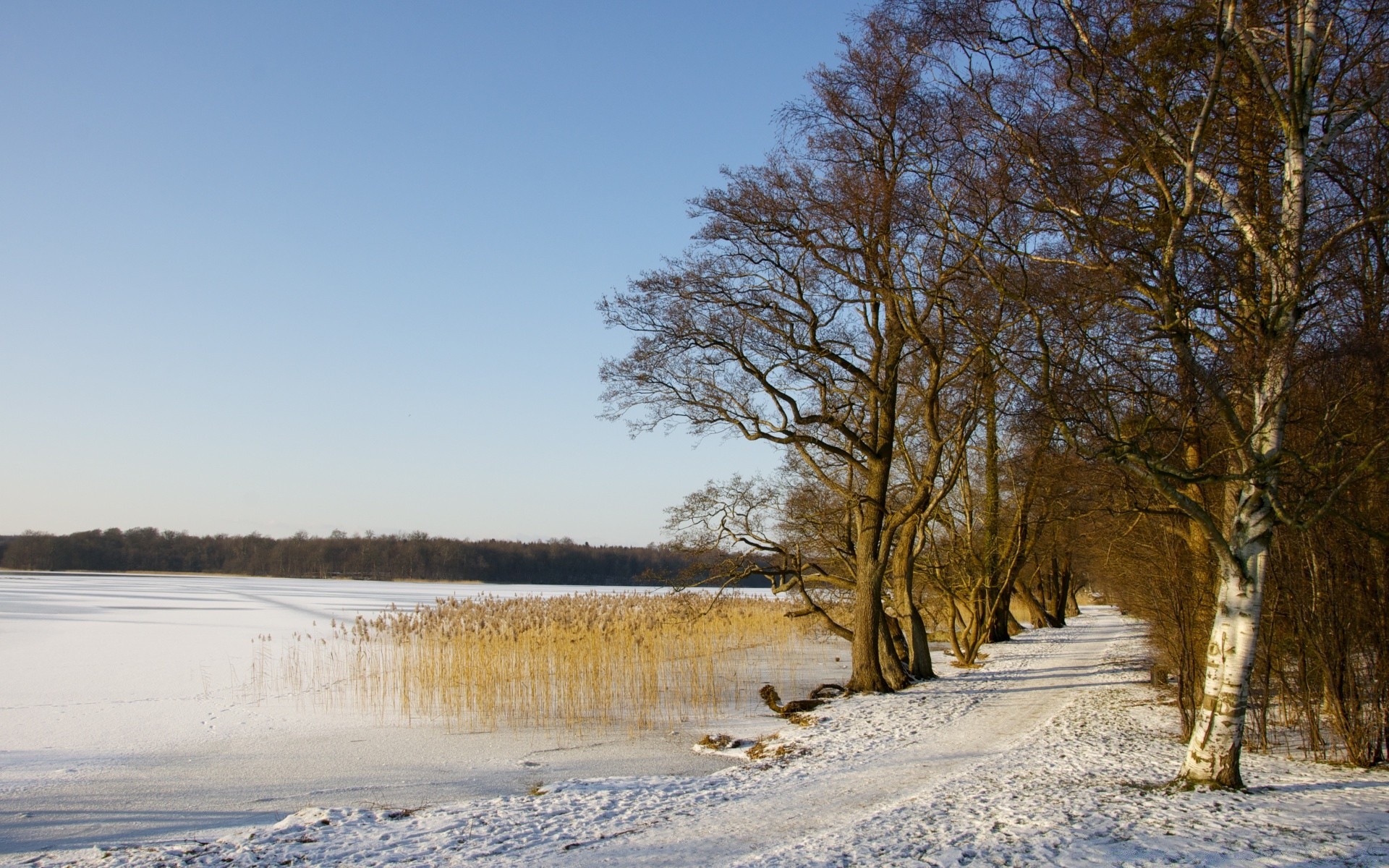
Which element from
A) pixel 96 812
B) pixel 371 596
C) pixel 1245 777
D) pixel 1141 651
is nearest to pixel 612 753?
pixel 96 812

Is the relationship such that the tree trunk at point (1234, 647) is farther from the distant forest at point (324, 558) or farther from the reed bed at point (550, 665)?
the distant forest at point (324, 558)

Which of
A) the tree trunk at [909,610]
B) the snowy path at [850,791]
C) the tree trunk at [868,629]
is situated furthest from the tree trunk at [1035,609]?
the tree trunk at [868,629]

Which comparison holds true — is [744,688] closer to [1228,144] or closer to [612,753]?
[612,753]

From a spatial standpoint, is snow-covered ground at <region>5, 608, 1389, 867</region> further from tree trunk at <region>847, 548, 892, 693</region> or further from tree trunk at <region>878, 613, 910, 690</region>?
tree trunk at <region>878, 613, 910, 690</region>

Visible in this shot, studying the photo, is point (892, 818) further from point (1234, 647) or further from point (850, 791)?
point (1234, 647)

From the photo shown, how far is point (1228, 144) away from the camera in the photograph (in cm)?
743

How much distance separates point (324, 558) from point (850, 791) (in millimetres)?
96200

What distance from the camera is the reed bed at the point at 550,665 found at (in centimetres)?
1292

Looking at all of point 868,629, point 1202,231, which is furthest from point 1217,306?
point 868,629

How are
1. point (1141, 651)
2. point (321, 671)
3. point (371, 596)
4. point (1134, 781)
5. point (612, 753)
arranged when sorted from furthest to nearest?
point (371, 596) → point (1141, 651) → point (321, 671) → point (612, 753) → point (1134, 781)

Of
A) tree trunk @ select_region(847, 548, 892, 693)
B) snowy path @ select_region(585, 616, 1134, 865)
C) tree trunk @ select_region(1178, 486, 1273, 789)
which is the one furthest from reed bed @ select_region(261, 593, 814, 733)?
tree trunk @ select_region(1178, 486, 1273, 789)

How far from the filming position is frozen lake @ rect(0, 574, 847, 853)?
761 centimetres

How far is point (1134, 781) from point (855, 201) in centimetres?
723

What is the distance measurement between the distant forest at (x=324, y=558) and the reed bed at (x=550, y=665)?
65483mm
